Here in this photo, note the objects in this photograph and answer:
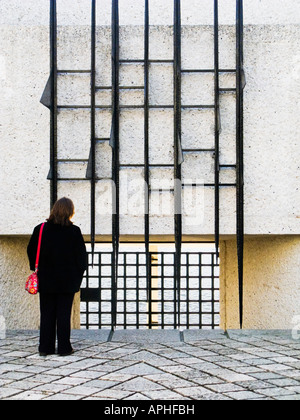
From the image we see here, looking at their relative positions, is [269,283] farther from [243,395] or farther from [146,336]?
[243,395]

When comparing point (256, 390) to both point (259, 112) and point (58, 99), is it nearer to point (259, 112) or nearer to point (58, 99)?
point (259, 112)

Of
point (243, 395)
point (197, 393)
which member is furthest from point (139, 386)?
point (243, 395)

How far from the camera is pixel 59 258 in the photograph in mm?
4676

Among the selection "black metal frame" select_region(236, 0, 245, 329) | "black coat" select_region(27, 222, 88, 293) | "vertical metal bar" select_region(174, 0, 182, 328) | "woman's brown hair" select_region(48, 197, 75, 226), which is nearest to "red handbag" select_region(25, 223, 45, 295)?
"black coat" select_region(27, 222, 88, 293)

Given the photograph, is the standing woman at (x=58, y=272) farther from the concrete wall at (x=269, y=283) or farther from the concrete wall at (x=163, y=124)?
the concrete wall at (x=269, y=283)

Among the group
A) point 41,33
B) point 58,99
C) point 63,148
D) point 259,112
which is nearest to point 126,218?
point 63,148

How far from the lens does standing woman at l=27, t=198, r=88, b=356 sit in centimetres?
467

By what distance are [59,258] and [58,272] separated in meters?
0.12

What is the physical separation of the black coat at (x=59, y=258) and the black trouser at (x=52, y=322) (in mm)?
98

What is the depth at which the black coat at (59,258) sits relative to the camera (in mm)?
4648

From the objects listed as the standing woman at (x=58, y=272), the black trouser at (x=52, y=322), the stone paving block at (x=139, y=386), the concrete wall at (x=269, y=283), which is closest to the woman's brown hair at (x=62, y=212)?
the standing woman at (x=58, y=272)

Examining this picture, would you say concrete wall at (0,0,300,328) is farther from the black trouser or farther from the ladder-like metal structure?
the black trouser
